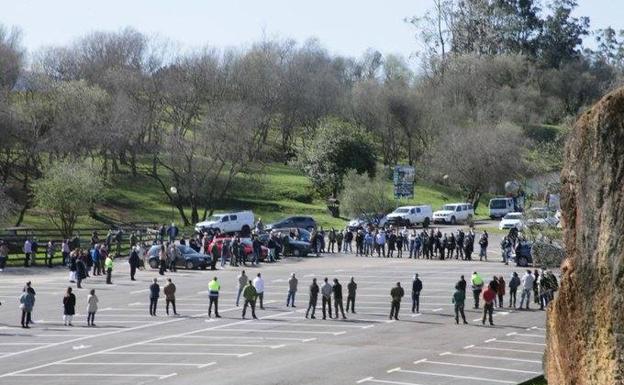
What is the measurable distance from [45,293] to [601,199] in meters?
32.2

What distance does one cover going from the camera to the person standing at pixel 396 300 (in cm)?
3513

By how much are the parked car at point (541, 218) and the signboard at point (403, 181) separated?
40107 mm

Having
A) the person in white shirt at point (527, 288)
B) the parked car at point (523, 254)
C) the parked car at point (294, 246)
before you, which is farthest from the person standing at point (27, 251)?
the person in white shirt at point (527, 288)

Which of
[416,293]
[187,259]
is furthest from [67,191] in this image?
[416,293]

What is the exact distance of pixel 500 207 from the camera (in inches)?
3145

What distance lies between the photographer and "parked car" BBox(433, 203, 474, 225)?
75.6 metres

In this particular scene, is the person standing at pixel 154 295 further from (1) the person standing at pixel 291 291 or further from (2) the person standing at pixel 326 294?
(2) the person standing at pixel 326 294

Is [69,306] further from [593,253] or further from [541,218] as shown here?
[593,253]

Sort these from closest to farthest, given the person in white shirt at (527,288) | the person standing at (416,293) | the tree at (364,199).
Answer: the person standing at (416,293) < the person in white shirt at (527,288) < the tree at (364,199)

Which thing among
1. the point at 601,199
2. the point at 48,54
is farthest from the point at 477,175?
the point at 601,199

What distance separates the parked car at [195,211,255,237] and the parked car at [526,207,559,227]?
27.1 meters

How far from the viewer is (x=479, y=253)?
58.4 metres

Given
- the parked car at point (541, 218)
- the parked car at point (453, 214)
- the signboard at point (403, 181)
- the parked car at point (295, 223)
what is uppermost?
the signboard at point (403, 181)

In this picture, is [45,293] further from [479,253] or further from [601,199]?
[601,199]
